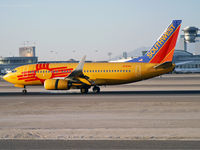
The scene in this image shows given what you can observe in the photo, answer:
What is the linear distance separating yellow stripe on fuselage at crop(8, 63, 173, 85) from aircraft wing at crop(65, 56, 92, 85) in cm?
77

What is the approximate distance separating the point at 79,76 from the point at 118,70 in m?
4.66

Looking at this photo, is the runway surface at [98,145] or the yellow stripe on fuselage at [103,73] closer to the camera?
the runway surface at [98,145]

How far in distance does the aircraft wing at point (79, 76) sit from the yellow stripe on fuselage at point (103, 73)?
77cm

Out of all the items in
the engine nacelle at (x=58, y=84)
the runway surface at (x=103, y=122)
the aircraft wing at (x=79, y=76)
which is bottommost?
the runway surface at (x=103, y=122)

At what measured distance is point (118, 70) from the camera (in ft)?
119

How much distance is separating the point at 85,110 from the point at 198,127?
29.8 ft

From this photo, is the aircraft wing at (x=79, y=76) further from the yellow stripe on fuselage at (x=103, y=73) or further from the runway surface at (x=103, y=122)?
the runway surface at (x=103, y=122)

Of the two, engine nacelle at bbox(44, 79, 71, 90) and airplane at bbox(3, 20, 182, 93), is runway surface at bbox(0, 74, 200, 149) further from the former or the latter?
airplane at bbox(3, 20, 182, 93)

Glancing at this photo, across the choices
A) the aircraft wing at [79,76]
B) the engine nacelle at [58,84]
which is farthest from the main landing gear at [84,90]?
the engine nacelle at [58,84]

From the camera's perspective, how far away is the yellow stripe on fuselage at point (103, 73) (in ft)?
117

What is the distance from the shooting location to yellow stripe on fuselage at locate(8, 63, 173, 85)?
3559 centimetres

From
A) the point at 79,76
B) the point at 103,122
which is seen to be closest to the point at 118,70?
the point at 79,76

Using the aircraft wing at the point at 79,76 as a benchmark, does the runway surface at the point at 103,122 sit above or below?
below

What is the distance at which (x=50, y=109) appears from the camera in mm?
22984
